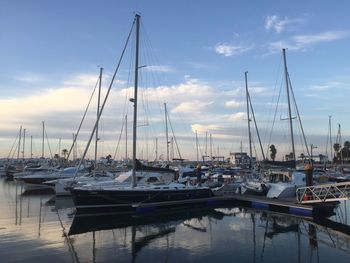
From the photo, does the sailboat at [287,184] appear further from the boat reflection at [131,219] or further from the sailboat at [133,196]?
the sailboat at [133,196]

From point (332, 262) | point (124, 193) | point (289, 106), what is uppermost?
point (289, 106)

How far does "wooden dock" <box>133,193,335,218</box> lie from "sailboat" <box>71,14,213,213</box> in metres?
0.08

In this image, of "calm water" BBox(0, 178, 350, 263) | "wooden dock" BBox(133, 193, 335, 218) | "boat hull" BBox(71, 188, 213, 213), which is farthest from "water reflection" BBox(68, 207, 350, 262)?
"boat hull" BBox(71, 188, 213, 213)

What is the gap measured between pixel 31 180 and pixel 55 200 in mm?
19620

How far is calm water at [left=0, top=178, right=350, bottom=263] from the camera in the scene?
19.4 m

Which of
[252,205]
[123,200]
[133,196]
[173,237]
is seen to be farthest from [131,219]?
[252,205]

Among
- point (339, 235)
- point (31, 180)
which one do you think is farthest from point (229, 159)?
point (339, 235)

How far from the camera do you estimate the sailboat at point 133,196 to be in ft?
103

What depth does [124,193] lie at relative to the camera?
32.2 meters

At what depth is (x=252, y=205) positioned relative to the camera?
36.3 meters

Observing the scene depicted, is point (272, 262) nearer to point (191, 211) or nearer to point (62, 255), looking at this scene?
point (62, 255)

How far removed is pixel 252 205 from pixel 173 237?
1405 cm

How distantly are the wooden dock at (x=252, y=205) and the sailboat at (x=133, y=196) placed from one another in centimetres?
8

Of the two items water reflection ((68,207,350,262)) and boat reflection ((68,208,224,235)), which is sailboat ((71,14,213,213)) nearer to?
boat reflection ((68,208,224,235))
